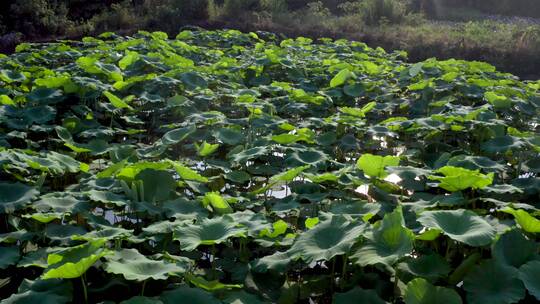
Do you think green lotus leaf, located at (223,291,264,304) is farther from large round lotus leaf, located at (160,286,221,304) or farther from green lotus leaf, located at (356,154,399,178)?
green lotus leaf, located at (356,154,399,178)

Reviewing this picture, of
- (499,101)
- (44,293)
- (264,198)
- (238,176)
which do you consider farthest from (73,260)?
(499,101)

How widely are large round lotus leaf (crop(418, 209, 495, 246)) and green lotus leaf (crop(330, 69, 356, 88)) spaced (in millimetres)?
3826

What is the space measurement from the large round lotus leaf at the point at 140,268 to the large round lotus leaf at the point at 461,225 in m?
1.10

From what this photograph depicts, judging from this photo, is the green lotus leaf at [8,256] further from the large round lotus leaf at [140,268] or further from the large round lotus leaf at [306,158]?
the large round lotus leaf at [306,158]

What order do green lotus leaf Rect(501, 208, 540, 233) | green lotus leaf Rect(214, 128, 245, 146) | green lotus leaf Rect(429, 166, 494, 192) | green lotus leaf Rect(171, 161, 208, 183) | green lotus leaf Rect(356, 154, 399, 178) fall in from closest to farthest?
1. green lotus leaf Rect(501, 208, 540, 233)
2. green lotus leaf Rect(429, 166, 494, 192)
3. green lotus leaf Rect(356, 154, 399, 178)
4. green lotus leaf Rect(171, 161, 208, 183)
5. green lotus leaf Rect(214, 128, 245, 146)

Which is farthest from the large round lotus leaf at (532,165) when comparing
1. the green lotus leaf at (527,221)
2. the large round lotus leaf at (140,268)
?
the large round lotus leaf at (140,268)

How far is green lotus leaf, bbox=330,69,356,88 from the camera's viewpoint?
627cm

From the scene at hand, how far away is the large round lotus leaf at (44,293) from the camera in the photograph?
7.06ft

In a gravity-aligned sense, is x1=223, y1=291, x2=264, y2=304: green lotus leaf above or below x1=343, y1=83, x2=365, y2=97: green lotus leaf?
above

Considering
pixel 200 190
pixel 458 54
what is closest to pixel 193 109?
pixel 200 190

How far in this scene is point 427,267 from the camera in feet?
8.03

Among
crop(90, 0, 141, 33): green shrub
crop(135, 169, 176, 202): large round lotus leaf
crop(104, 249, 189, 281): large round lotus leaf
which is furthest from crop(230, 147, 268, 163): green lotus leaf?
crop(90, 0, 141, 33): green shrub

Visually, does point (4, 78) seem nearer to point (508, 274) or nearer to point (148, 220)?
point (148, 220)

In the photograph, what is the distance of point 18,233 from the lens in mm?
2807
